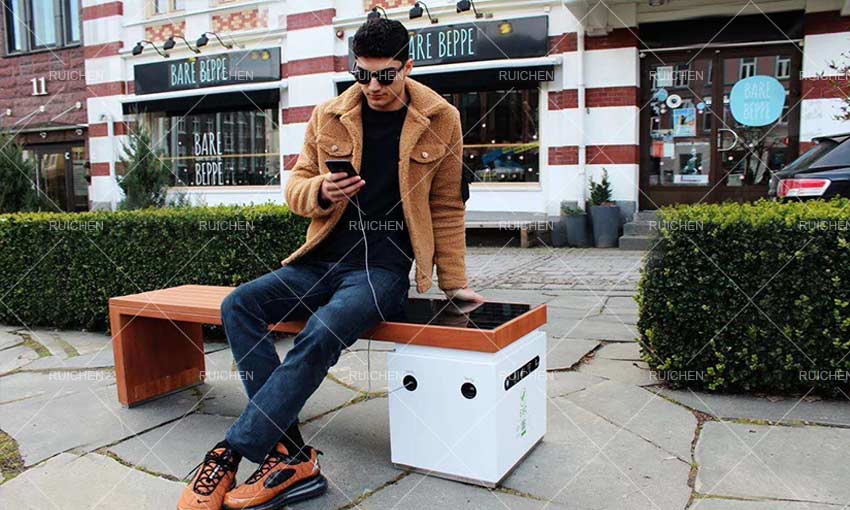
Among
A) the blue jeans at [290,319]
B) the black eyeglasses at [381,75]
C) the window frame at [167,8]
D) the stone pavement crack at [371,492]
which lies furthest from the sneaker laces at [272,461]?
the window frame at [167,8]

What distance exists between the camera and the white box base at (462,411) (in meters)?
2.56

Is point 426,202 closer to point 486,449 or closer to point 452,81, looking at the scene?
point 486,449

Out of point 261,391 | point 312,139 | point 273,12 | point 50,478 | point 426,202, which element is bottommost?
point 50,478

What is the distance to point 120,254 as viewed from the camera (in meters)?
5.25

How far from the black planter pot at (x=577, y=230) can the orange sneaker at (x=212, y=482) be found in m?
9.01

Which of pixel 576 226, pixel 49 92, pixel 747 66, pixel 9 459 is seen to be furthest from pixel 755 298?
pixel 49 92

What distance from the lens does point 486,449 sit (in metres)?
2.58

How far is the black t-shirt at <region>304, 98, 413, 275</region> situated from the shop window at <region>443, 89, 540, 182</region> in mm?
8900

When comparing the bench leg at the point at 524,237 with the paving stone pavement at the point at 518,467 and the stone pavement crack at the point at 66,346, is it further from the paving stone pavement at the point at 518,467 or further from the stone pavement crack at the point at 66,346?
the stone pavement crack at the point at 66,346

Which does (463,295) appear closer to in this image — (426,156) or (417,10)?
(426,156)

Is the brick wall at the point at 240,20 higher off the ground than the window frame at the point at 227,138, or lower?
higher

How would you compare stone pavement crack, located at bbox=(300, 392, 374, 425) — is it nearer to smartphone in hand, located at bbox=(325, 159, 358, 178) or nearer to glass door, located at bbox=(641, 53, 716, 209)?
smartphone in hand, located at bbox=(325, 159, 358, 178)

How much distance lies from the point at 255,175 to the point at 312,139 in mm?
11878

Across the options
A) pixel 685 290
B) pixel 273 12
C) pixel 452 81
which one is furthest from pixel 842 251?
pixel 273 12
